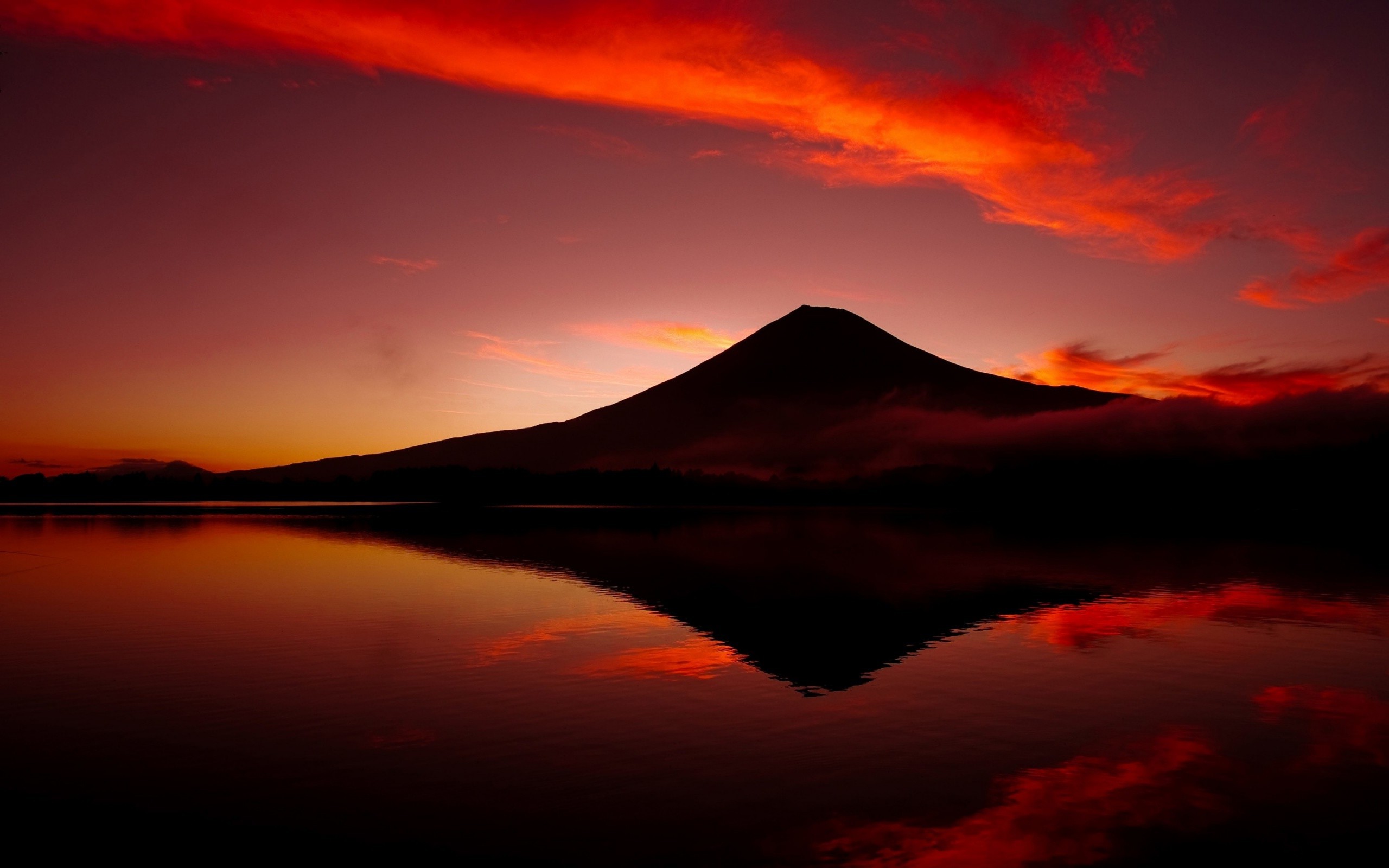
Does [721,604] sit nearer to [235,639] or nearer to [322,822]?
[235,639]

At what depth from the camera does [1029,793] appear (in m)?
15.8

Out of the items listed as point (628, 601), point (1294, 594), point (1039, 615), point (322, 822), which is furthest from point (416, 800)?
point (1294, 594)

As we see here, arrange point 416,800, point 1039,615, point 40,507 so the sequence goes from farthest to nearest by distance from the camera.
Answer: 1. point 40,507
2. point 1039,615
3. point 416,800

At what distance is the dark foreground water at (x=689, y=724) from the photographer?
543 inches

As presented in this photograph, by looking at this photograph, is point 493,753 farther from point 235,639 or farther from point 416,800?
point 235,639

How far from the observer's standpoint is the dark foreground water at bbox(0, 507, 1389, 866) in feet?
45.3

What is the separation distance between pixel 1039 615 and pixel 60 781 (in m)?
33.1

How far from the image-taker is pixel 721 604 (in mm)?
40406

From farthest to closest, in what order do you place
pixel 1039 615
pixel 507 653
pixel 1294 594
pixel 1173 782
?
pixel 1294 594 < pixel 1039 615 < pixel 507 653 < pixel 1173 782

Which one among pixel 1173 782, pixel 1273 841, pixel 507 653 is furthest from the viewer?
pixel 507 653

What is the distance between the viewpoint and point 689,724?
65.6 feet

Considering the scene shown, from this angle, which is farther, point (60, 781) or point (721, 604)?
point (721, 604)

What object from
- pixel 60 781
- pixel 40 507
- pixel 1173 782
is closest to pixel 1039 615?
pixel 1173 782

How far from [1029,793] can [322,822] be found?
1144 cm
